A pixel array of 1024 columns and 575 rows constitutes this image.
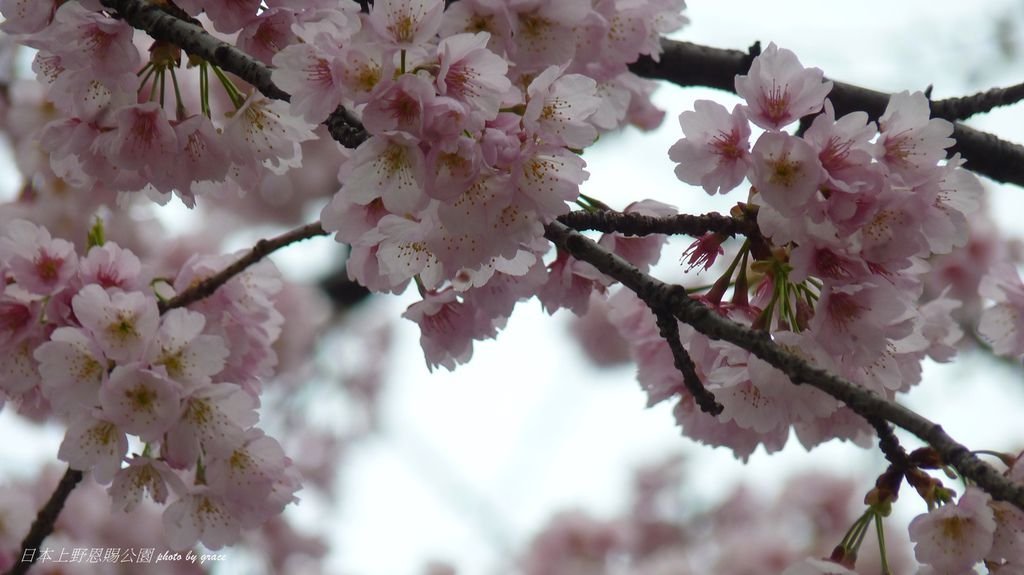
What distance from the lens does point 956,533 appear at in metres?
1.46

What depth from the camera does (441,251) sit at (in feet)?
4.76

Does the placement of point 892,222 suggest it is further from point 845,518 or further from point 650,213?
point 845,518

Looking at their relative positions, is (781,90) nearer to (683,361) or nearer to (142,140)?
(683,361)

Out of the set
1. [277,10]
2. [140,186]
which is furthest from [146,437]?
[277,10]

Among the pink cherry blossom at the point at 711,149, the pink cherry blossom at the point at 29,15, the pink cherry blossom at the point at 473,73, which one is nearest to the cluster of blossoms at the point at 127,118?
the pink cherry blossom at the point at 29,15

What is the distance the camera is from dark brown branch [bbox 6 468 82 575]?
191cm

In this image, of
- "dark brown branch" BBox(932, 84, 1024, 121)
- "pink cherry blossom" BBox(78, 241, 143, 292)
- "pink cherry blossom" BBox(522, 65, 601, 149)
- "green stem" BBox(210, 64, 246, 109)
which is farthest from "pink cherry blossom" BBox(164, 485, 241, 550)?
"dark brown branch" BBox(932, 84, 1024, 121)

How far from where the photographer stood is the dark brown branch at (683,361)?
146 centimetres

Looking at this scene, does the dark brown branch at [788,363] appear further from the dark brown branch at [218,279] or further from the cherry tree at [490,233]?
the dark brown branch at [218,279]

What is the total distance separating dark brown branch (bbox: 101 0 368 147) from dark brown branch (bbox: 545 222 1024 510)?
310mm

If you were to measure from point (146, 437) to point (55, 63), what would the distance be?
0.62 metres

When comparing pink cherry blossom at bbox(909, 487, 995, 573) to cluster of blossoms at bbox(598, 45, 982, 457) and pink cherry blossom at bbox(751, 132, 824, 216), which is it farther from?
pink cherry blossom at bbox(751, 132, 824, 216)

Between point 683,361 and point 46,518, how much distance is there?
125cm

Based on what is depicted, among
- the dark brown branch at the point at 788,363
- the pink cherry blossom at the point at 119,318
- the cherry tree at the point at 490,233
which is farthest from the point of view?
the pink cherry blossom at the point at 119,318
